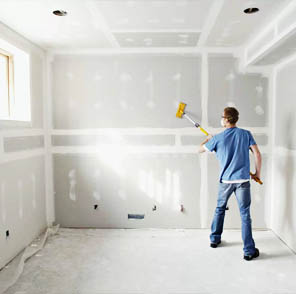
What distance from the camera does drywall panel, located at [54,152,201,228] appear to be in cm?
324

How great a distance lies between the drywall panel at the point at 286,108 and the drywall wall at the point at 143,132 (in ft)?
0.60

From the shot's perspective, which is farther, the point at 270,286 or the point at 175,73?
the point at 175,73

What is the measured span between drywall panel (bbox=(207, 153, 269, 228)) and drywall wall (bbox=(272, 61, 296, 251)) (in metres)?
0.12

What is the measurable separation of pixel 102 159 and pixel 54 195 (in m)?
0.72

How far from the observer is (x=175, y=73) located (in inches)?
126

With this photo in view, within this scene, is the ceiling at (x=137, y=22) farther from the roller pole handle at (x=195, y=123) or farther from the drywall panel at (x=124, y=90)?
the roller pole handle at (x=195, y=123)

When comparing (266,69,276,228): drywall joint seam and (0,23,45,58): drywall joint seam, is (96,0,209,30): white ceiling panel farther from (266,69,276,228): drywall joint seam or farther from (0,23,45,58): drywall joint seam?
(266,69,276,228): drywall joint seam

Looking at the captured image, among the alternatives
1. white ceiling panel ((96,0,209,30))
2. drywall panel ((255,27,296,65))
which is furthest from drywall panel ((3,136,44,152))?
drywall panel ((255,27,296,65))

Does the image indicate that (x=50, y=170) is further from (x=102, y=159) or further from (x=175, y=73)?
(x=175, y=73)

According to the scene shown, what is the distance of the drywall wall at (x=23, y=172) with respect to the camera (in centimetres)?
241

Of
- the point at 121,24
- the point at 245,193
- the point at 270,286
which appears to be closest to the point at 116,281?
the point at 270,286

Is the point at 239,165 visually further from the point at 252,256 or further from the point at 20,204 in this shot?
the point at 20,204

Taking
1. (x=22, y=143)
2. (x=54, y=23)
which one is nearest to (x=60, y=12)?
(x=54, y=23)

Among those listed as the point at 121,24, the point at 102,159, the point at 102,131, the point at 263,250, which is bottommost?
the point at 263,250
